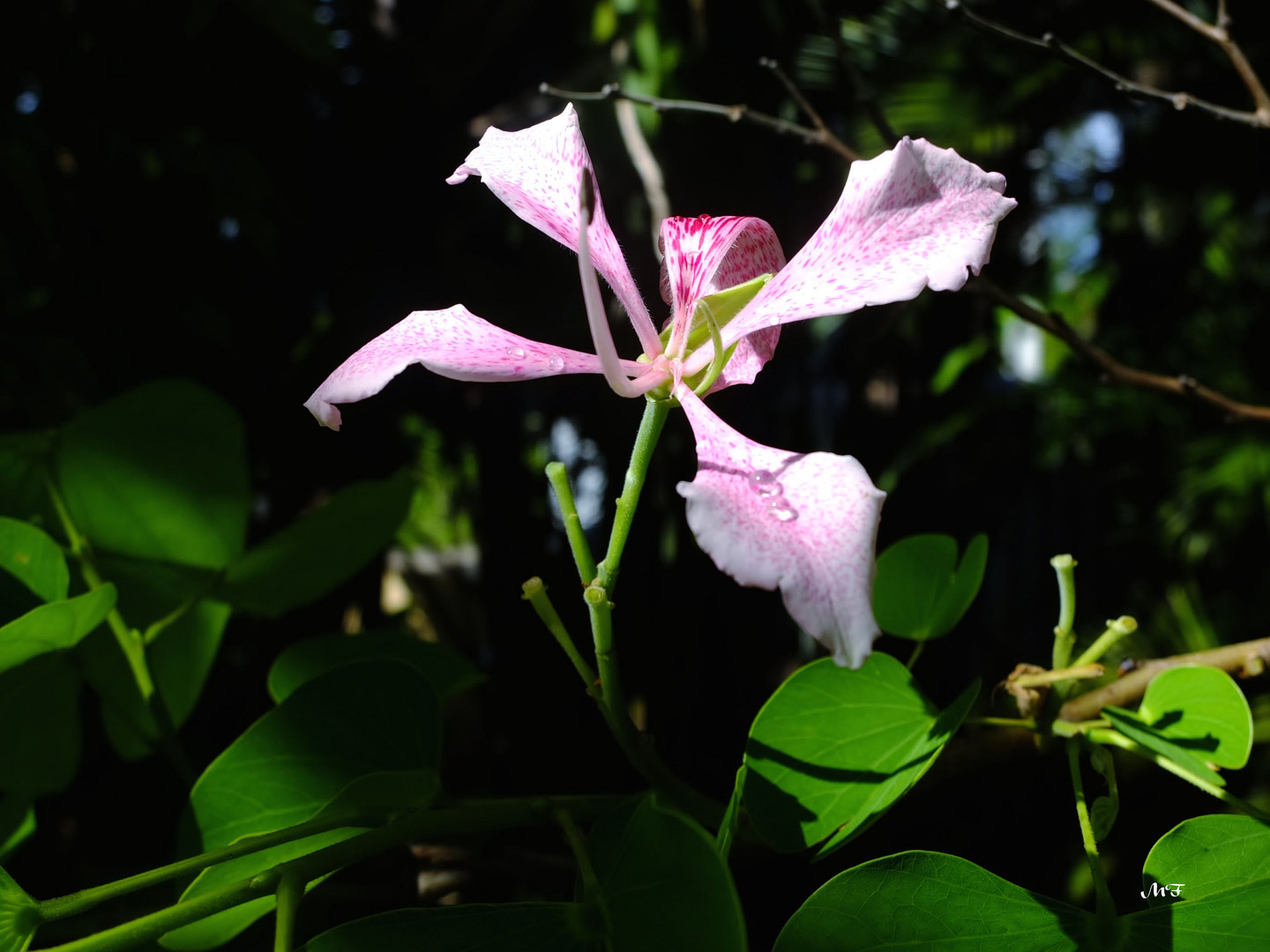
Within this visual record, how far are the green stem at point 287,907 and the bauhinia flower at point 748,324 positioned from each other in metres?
0.13

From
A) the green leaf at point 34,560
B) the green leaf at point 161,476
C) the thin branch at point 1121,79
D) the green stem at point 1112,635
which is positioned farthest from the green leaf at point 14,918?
the thin branch at point 1121,79

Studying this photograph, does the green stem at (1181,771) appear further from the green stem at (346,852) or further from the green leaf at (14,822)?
the green leaf at (14,822)

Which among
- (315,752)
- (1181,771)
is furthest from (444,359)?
(1181,771)

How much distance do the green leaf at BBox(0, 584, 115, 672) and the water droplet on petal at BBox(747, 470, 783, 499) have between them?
23 centimetres

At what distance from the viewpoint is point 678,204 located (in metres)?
0.89

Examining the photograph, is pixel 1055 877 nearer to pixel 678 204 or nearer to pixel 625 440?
pixel 625 440

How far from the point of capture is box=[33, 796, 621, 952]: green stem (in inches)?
9.7

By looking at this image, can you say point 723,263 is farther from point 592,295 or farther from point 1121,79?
point 1121,79

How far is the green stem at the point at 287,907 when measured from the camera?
25 centimetres

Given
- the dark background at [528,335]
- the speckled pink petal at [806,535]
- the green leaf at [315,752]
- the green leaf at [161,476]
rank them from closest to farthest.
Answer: the speckled pink petal at [806,535] < the green leaf at [315,752] < the green leaf at [161,476] < the dark background at [528,335]

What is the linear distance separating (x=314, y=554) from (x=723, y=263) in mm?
264

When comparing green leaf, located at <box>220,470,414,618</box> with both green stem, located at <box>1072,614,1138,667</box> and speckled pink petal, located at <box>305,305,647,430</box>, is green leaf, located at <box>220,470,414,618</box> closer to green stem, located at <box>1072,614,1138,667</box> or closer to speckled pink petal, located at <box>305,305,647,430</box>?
speckled pink petal, located at <box>305,305,647,430</box>

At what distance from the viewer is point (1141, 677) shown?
Answer: 0.37 metres

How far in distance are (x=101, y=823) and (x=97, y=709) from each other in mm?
138
